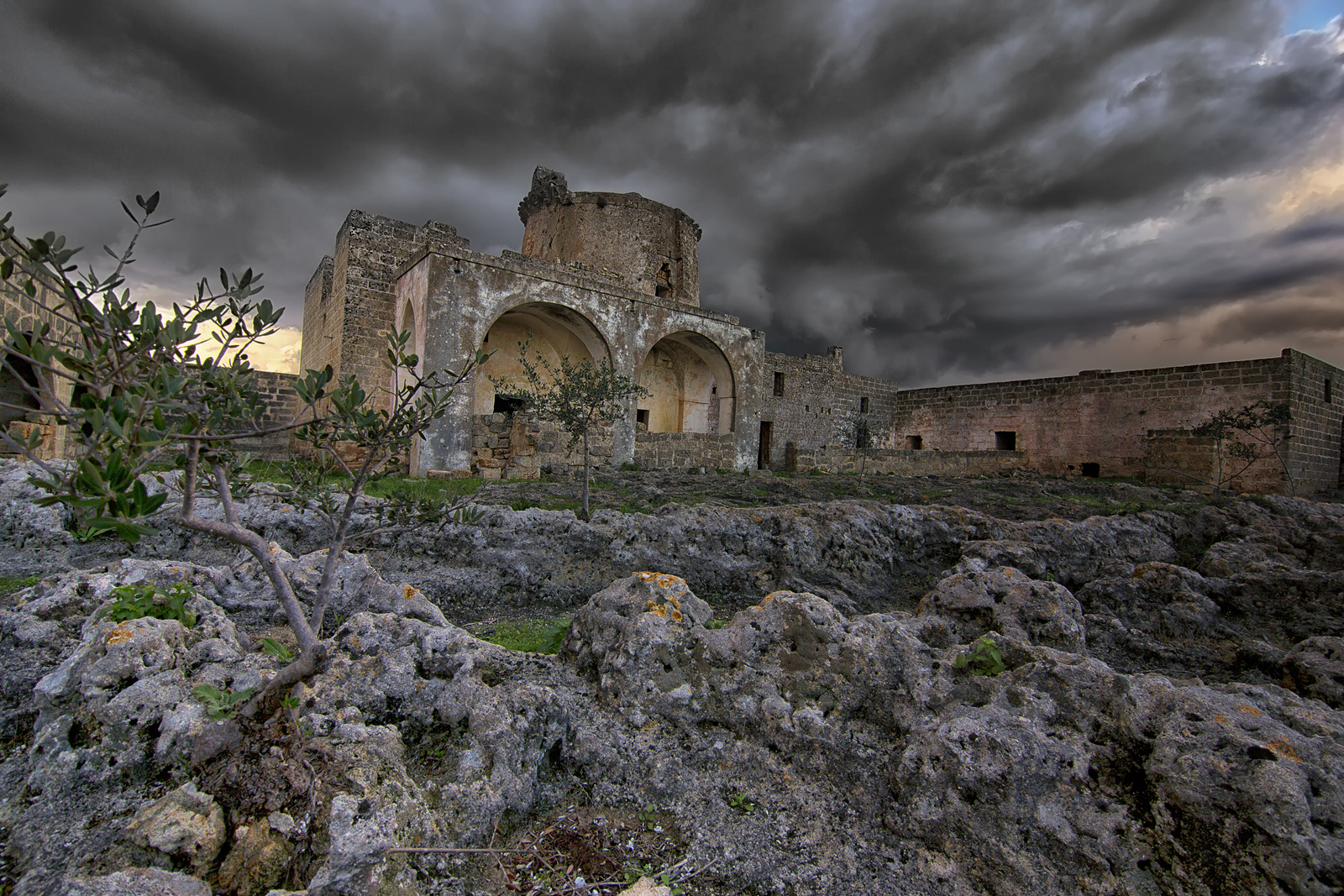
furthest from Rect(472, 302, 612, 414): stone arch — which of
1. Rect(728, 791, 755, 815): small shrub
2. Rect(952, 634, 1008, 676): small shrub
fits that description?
Rect(728, 791, 755, 815): small shrub

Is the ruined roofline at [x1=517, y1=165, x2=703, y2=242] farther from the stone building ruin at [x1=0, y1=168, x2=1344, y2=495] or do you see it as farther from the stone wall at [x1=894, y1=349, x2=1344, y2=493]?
the stone wall at [x1=894, y1=349, x2=1344, y2=493]

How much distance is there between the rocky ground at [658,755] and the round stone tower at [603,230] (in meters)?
19.8

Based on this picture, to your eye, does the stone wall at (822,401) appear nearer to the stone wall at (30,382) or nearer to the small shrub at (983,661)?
the stone wall at (30,382)

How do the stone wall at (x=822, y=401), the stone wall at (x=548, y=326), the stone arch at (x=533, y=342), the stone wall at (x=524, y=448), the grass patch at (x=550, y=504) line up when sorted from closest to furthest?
1. the grass patch at (x=550, y=504)
2. the stone wall at (x=524, y=448)
3. the stone wall at (x=548, y=326)
4. the stone arch at (x=533, y=342)
5. the stone wall at (x=822, y=401)

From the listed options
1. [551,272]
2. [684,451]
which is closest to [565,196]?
[551,272]

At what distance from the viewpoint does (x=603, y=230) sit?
22031 millimetres

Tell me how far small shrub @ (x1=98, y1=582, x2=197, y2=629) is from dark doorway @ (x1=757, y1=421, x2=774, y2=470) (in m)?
22.1

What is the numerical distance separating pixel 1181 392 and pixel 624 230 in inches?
777

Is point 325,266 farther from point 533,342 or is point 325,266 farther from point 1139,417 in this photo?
point 1139,417

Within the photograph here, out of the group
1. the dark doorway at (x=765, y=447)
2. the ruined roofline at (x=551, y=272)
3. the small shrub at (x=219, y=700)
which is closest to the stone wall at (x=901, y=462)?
the dark doorway at (x=765, y=447)

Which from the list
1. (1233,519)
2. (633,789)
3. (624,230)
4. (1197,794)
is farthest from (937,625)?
(624,230)

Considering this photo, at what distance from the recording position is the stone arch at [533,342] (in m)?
16.6

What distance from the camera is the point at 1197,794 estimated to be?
5.78 feet

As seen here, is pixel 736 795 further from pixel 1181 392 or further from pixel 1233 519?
pixel 1181 392
